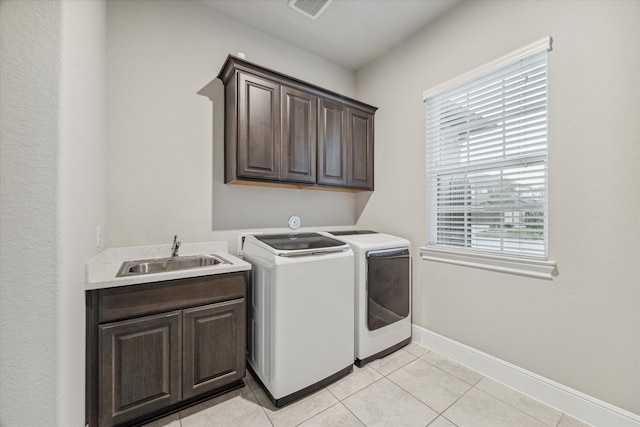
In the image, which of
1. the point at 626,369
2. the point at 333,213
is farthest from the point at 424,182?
the point at 626,369

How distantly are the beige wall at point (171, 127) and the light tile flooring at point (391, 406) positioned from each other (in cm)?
123

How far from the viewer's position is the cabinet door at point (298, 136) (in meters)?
2.16

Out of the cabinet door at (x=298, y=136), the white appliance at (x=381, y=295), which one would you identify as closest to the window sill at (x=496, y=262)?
the white appliance at (x=381, y=295)

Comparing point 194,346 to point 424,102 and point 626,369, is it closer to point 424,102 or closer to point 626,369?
point 626,369

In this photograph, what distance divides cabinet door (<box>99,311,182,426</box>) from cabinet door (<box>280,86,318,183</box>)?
1356 mm

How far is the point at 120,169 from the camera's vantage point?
71.7 inches

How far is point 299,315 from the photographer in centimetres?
164

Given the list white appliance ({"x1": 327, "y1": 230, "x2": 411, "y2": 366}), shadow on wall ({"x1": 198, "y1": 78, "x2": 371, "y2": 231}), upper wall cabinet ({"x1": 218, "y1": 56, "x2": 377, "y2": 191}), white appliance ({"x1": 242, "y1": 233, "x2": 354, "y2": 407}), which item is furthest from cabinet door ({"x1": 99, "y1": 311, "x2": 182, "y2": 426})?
white appliance ({"x1": 327, "y1": 230, "x2": 411, "y2": 366})

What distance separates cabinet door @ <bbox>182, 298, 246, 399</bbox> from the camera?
4.93ft

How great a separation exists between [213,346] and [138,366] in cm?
38

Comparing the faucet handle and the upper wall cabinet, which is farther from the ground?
the upper wall cabinet

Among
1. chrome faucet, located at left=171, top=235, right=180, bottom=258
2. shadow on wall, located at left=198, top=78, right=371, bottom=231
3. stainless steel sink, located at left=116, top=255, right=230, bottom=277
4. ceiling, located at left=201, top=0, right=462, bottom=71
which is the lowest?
stainless steel sink, located at left=116, top=255, right=230, bottom=277

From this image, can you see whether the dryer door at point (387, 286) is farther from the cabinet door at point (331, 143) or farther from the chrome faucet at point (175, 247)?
the chrome faucet at point (175, 247)

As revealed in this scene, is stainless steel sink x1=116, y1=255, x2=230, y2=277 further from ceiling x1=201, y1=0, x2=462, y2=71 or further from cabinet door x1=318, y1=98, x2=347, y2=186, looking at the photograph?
ceiling x1=201, y1=0, x2=462, y2=71
